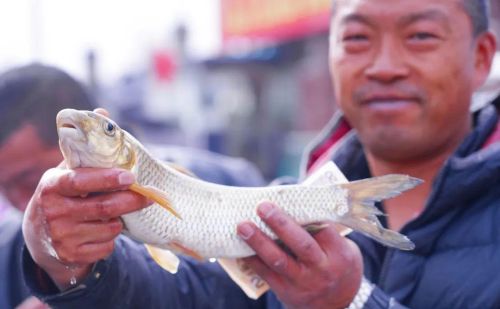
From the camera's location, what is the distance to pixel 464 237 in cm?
256

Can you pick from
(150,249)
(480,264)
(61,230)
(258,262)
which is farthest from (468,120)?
(61,230)

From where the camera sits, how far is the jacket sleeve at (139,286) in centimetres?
222

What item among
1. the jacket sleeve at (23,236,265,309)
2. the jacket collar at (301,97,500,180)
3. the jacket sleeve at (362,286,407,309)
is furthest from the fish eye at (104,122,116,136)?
the jacket collar at (301,97,500,180)

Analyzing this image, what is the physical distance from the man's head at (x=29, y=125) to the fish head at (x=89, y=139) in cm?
211

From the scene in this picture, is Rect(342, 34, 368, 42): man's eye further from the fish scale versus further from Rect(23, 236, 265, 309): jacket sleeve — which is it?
Rect(23, 236, 265, 309): jacket sleeve

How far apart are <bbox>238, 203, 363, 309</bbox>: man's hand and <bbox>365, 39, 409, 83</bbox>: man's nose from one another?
28.0 inches

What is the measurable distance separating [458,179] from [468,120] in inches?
14.4

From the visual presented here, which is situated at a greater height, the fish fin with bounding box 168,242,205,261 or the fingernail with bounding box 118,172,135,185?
the fingernail with bounding box 118,172,135,185

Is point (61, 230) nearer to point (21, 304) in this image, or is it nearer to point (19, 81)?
point (21, 304)

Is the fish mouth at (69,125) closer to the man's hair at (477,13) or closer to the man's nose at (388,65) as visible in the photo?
the man's nose at (388,65)

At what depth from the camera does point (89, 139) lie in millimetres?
1812

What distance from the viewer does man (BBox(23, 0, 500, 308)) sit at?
85.6 inches

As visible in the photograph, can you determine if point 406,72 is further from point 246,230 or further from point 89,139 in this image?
point 89,139

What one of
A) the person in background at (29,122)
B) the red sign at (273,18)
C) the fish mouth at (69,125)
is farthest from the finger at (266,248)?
the red sign at (273,18)
